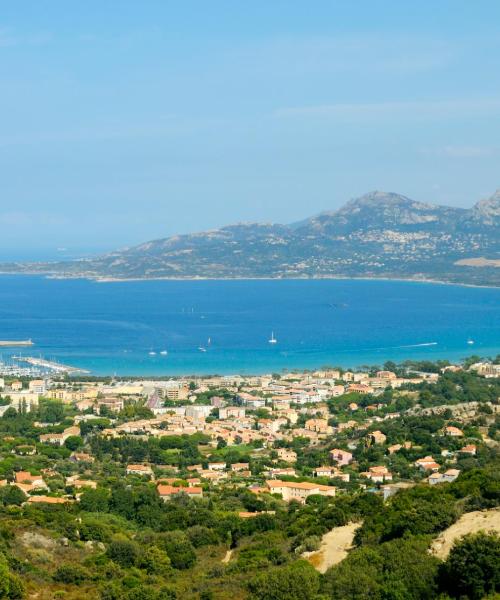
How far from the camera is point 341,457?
31.5 m

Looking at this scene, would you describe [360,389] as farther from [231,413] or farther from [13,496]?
[13,496]

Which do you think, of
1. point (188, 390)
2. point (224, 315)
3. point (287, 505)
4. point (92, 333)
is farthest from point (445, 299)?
point (287, 505)

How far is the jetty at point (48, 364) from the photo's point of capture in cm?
5484

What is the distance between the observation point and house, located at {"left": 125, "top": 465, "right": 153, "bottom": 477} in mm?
29705

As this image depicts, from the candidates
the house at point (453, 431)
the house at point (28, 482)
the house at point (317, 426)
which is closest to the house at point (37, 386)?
the house at point (317, 426)

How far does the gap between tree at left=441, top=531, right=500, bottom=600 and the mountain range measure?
350 feet

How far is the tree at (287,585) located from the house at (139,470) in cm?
1565

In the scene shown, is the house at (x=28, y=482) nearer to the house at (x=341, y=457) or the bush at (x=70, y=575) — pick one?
the house at (x=341, y=457)

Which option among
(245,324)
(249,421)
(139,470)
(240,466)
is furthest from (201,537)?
(245,324)

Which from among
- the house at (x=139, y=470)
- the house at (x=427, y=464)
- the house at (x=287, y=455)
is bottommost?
the house at (x=287, y=455)

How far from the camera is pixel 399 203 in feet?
573

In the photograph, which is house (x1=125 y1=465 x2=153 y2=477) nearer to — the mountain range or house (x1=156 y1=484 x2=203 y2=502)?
house (x1=156 y1=484 x2=203 y2=502)

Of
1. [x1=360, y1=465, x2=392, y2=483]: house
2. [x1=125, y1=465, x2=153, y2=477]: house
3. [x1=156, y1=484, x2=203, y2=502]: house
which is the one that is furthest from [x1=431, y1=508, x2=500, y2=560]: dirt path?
[x1=125, y1=465, x2=153, y2=477]: house

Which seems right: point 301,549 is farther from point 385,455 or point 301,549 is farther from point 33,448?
point 33,448
